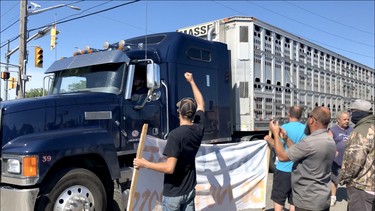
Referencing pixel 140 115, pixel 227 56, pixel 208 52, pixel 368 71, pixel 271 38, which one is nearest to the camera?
pixel 140 115

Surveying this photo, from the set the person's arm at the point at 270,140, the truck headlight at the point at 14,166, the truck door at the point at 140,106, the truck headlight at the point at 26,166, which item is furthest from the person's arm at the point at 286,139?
the truck headlight at the point at 14,166

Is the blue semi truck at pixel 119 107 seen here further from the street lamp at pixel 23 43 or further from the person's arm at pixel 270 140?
the street lamp at pixel 23 43

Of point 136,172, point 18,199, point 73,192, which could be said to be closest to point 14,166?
point 18,199

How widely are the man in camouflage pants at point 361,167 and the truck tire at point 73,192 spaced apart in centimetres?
295

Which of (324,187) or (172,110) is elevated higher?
(172,110)

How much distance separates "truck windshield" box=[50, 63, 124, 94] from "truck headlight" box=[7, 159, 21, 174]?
1.65m

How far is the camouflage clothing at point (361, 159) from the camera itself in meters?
3.57

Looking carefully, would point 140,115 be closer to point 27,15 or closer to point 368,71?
point 368,71

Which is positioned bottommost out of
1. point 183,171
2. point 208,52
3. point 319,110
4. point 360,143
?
point 183,171

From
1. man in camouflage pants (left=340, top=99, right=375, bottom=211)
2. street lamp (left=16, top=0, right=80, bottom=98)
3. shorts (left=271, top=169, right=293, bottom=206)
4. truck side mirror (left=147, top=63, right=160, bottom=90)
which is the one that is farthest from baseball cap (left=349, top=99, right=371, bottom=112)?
street lamp (left=16, top=0, right=80, bottom=98)

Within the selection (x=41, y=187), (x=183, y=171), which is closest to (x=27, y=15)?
(x=41, y=187)

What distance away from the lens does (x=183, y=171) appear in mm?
3543

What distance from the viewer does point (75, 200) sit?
4.66m

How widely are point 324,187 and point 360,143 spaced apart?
0.54 m
